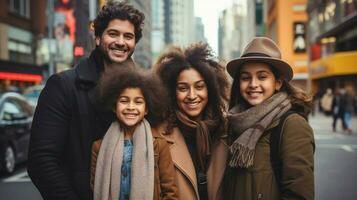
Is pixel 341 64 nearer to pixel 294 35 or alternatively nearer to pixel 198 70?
pixel 294 35

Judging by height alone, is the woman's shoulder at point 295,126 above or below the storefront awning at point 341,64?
below

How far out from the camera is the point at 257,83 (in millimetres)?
3234

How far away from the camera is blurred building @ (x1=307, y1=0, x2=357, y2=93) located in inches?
1260

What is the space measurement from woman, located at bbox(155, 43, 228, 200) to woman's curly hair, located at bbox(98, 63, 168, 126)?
0.25 metres

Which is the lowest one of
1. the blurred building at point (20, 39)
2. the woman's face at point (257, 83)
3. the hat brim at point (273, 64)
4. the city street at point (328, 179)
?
the city street at point (328, 179)

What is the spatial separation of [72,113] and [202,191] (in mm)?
1154

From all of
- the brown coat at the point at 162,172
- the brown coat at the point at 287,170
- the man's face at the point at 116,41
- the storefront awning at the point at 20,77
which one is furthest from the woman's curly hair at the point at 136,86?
the storefront awning at the point at 20,77

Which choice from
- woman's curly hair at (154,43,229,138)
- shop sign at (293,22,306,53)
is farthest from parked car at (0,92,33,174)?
shop sign at (293,22,306,53)

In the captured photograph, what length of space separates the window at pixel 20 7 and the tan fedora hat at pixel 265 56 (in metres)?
39.2

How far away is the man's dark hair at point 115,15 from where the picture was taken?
3123 mm

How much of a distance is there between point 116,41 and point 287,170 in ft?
4.59

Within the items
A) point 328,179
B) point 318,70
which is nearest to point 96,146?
point 328,179

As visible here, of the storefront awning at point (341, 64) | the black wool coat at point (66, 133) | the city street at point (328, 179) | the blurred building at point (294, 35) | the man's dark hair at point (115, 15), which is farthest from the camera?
the blurred building at point (294, 35)

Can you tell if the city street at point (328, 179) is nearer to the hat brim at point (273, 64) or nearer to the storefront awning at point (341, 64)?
the hat brim at point (273, 64)
